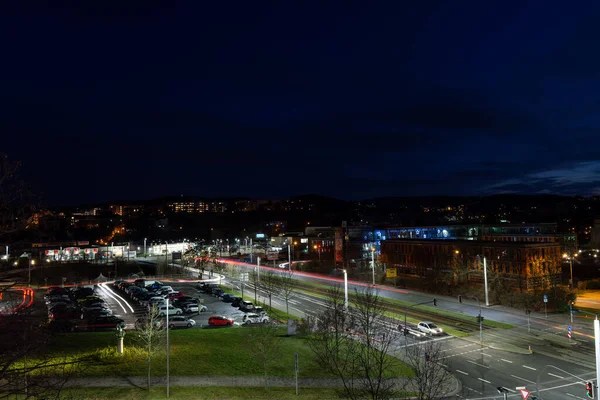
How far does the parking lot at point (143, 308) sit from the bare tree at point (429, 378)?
1936 centimetres

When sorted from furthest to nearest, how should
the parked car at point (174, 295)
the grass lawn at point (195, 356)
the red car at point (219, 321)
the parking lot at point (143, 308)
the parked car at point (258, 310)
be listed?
the parked car at point (174, 295) → the parked car at point (258, 310) → the parking lot at point (143, 308) → the red car at point (219, 321) → the grass lawn at point (195, 356)

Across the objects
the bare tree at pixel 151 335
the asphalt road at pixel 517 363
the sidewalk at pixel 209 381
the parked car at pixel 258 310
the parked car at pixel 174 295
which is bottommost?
the asphalt road at pixel 517 363

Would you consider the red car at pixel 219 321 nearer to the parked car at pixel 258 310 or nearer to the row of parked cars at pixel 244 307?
the row of parked cars at pixel 244 307

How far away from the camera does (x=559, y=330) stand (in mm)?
36125

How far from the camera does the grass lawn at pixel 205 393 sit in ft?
69.9

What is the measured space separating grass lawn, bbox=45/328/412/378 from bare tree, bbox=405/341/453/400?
2.23 metres

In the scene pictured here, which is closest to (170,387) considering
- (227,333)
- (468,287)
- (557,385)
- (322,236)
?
(227,333)

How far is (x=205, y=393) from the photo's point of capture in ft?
72.0

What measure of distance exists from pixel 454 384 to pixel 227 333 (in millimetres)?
18150

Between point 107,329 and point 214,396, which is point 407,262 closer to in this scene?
point 107,329

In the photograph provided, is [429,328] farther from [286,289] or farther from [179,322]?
[179,322]

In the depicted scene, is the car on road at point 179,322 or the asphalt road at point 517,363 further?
the car on road at point 179,322

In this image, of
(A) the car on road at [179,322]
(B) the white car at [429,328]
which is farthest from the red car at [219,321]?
(B) the white car at [429,328]

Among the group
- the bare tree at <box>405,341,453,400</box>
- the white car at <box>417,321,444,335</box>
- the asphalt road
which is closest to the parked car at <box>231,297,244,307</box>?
the asphalt road
